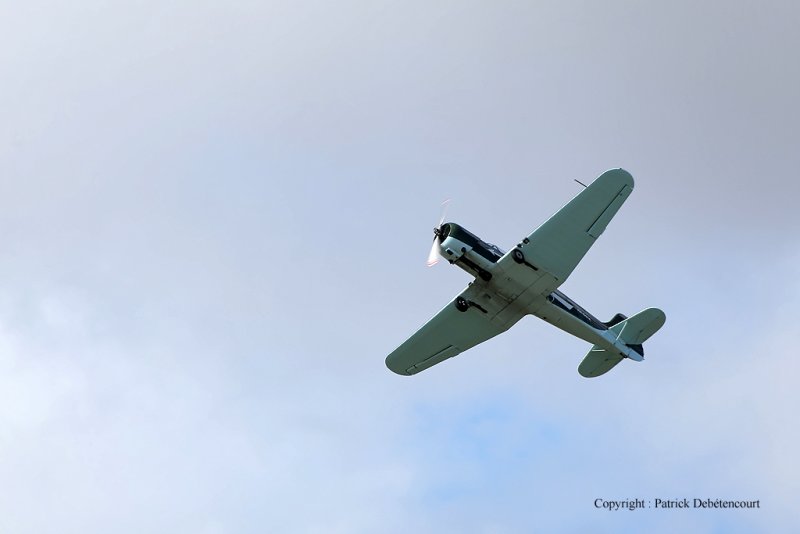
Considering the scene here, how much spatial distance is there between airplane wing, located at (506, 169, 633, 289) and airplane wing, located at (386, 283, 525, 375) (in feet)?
9.75

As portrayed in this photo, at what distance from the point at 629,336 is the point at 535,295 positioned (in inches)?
221

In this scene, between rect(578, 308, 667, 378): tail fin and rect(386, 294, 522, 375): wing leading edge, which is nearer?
rect(386, 294, 522, 375): wing leading edge

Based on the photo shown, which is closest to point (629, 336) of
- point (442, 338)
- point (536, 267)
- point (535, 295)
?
point (535, 295)

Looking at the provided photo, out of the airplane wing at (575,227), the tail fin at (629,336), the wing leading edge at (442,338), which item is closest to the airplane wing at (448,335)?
the wing leading edge at (442,338)

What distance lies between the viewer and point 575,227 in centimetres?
3500

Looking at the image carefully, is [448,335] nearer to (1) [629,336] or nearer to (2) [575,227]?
(1) [629,336]

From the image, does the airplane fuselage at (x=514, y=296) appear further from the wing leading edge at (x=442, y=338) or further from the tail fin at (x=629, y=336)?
the wing leading edge at (x=442, y=338)

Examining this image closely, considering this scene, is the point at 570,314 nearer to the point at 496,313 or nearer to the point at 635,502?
the point at 496,313

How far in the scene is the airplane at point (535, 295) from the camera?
3484 centimetres

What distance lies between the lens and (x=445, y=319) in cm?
3941

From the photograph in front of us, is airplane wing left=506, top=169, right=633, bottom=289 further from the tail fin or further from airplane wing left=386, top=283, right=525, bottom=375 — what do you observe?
the tail fin

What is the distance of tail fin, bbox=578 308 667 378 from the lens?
40.4 metres

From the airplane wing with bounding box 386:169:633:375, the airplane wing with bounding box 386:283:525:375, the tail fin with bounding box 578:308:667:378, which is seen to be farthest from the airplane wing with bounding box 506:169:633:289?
the tail fin with bounding box 578:308:667:378

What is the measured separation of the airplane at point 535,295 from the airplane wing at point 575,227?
30 mm
